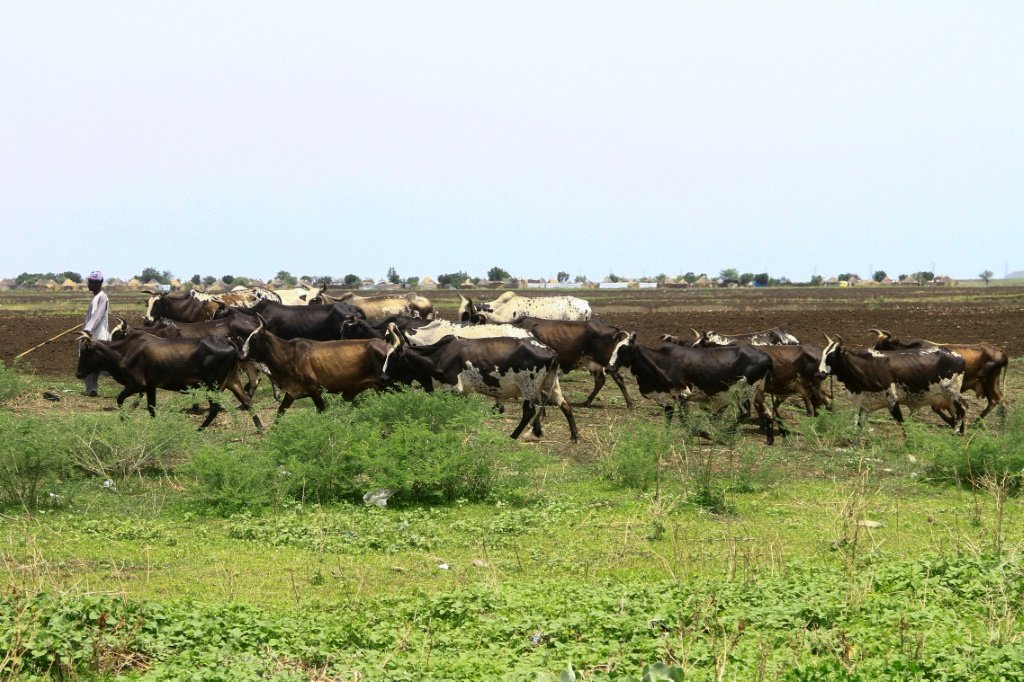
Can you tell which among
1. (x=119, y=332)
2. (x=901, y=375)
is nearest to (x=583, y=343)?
(x=901, y=375)

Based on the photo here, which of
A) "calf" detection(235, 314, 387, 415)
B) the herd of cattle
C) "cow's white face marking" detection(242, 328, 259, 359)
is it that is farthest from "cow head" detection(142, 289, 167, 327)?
"calf" detection(235, 314, 387, 415)

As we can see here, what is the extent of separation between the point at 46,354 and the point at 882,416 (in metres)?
20.5

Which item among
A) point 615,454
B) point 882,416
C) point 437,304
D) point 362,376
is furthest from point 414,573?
point 437,304

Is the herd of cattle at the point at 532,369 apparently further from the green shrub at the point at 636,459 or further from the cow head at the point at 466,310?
the cow head at the point at 466,310

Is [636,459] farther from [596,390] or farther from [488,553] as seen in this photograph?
[596,390]

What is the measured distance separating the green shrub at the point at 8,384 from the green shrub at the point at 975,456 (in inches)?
576

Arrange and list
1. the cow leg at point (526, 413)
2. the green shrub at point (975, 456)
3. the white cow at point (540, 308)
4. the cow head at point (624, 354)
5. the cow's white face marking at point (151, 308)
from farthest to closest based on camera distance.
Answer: the white cow at point (540, 308)
the cow's white face marking at point (151, 308)
the cow head at point (624, 354)
the cow leg at point (526, 413)
the green shrub at point (975, 456)

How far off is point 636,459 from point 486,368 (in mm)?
4603

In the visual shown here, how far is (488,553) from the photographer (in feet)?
33.4

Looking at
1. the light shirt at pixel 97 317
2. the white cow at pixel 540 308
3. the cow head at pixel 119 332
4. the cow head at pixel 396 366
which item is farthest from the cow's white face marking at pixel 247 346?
the white cow at pixel 540 308

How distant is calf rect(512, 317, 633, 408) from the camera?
21.3m

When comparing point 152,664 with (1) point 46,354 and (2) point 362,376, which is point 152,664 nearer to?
(2) point 362,376

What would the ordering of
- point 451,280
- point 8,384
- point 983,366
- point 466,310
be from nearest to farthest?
point 983,366 < point 8,384 < point 466,310 < point 451,280

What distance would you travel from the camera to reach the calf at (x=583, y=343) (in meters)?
21.3
